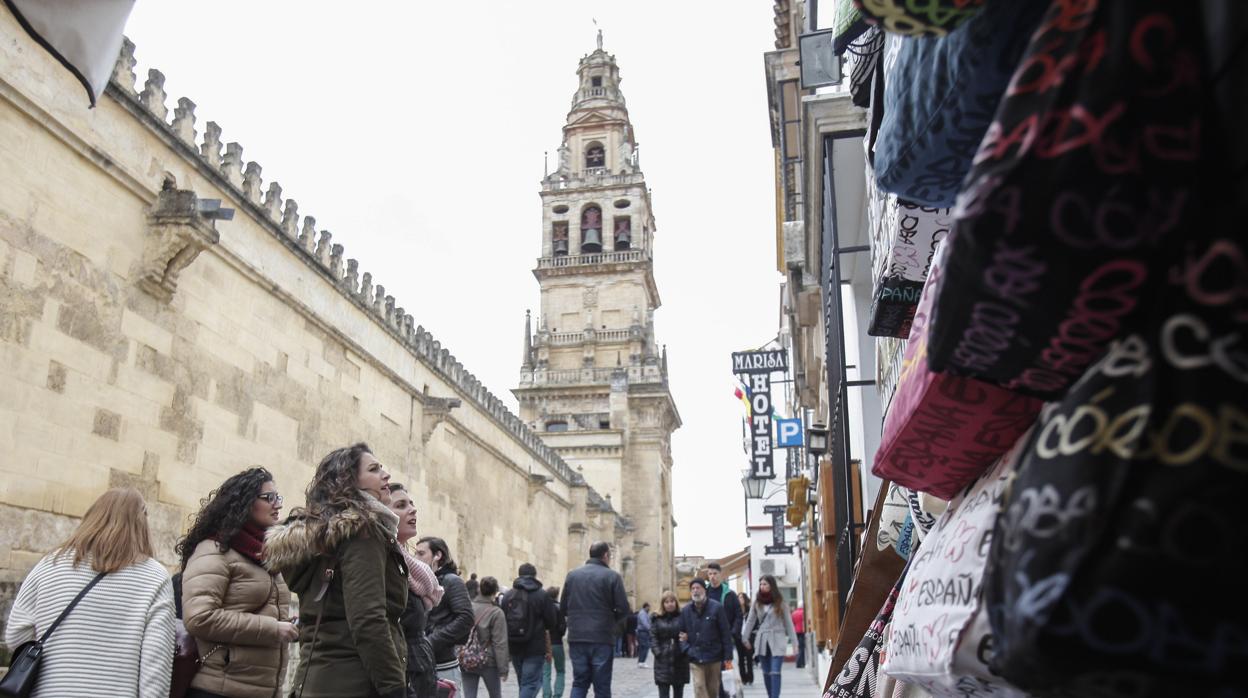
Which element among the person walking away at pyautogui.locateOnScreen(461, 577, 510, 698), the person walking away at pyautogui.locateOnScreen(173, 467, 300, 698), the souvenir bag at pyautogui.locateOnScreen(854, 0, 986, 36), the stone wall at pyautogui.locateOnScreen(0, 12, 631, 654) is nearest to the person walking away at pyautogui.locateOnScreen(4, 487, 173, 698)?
the person walking away at pyautogui.locateOnScreen(173, 467, 300, 698)

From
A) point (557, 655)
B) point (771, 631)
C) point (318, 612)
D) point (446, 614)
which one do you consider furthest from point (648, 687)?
point (318, 612)

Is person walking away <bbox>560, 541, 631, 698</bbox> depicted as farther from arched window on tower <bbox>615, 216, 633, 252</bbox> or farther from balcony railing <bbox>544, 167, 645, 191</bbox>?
balcony railing <bbox>544, 167, 645, 191</bbox>

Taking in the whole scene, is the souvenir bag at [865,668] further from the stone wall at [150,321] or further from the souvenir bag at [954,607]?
the stone wall at [150,321]

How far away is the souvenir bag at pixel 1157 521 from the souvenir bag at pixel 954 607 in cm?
33

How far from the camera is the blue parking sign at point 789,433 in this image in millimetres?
22906

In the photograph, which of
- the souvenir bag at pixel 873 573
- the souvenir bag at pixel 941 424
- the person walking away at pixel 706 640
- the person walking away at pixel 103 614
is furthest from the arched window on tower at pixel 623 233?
the souvenir bag at pixel 941 424

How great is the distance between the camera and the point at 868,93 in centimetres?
269

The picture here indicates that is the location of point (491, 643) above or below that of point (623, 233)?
below

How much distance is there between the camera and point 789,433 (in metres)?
23.5

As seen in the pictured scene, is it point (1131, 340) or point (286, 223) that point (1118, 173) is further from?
point (286, 223)

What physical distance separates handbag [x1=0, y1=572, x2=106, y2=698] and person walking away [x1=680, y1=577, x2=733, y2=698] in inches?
261

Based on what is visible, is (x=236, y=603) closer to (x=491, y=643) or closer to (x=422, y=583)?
(x=422, y=583)

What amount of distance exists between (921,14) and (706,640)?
Answer: 29.0 feet

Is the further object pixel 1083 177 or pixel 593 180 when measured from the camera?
pixel 593 180
